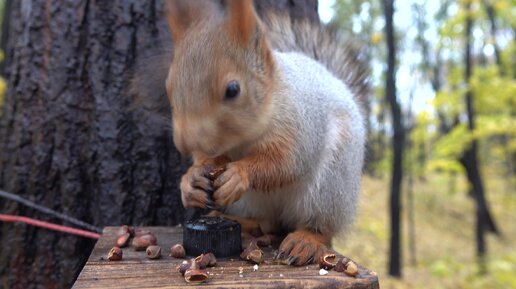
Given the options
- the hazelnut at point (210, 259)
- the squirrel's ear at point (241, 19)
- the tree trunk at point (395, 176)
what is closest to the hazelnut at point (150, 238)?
the hazelnut at point (210, 259)

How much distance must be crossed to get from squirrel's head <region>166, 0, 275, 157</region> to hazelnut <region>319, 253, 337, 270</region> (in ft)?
1.10

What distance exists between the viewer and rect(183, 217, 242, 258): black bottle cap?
1129mm

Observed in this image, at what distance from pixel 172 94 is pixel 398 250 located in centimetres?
494

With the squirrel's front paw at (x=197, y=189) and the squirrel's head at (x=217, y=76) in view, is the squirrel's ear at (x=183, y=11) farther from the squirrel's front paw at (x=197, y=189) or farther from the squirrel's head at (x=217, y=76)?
the squirrel's front paw at (x=197, y=189)

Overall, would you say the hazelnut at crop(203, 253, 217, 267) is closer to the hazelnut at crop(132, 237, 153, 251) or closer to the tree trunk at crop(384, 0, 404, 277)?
the hazelnut at crop(132, 237, 153, 251)

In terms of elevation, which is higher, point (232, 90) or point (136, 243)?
point (232, 90)

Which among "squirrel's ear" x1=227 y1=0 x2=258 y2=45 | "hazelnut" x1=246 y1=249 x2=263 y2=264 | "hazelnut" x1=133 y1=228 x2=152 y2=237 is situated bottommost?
"hazelnut" x1=246 y1=249 x2=263 y2=264

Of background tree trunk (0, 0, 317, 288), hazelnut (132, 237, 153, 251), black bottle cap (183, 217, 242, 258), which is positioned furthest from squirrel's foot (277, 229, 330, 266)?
background tree trunk (0, 0, 317, 288)

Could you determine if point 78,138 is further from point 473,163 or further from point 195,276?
point 473,163

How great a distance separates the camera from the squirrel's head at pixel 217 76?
104 cm

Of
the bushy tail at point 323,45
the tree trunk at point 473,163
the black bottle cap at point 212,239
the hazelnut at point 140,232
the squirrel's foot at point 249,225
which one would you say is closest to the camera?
the black bottle cap at point 212,239

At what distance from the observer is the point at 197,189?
117cm

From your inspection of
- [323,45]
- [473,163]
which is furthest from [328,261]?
[473,163]

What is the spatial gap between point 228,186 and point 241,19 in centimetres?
40
